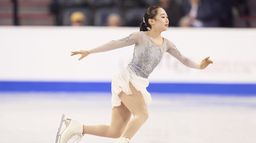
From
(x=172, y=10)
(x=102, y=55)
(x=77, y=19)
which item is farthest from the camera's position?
(x=172, y=10)

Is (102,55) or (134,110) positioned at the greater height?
(134,110)

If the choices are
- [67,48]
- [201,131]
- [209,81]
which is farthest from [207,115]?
[67,48]

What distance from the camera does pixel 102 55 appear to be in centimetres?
934

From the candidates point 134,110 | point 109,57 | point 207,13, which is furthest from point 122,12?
point 134,110

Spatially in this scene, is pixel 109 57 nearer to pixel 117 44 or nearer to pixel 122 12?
pixel 122 12

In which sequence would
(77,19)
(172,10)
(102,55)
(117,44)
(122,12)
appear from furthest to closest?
(122,12) < (172,10) < (77,19) < (102,55) < (117,44)

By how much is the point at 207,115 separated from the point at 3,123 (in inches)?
95.2

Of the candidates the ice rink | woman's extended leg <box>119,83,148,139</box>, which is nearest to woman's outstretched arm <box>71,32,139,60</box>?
woman's extended leg <box>119,83,148,139</box>

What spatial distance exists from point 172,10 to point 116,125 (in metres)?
5.80

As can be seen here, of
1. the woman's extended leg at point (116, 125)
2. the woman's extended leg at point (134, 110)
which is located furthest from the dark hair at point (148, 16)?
the woman's extended leg at point (116, 125)

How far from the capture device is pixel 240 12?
10750mm

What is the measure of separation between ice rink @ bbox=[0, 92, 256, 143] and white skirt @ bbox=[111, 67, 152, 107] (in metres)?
0.81

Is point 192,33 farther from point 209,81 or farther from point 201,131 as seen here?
point 201,131

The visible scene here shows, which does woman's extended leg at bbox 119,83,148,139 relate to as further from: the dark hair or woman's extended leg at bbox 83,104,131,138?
the dark hair
